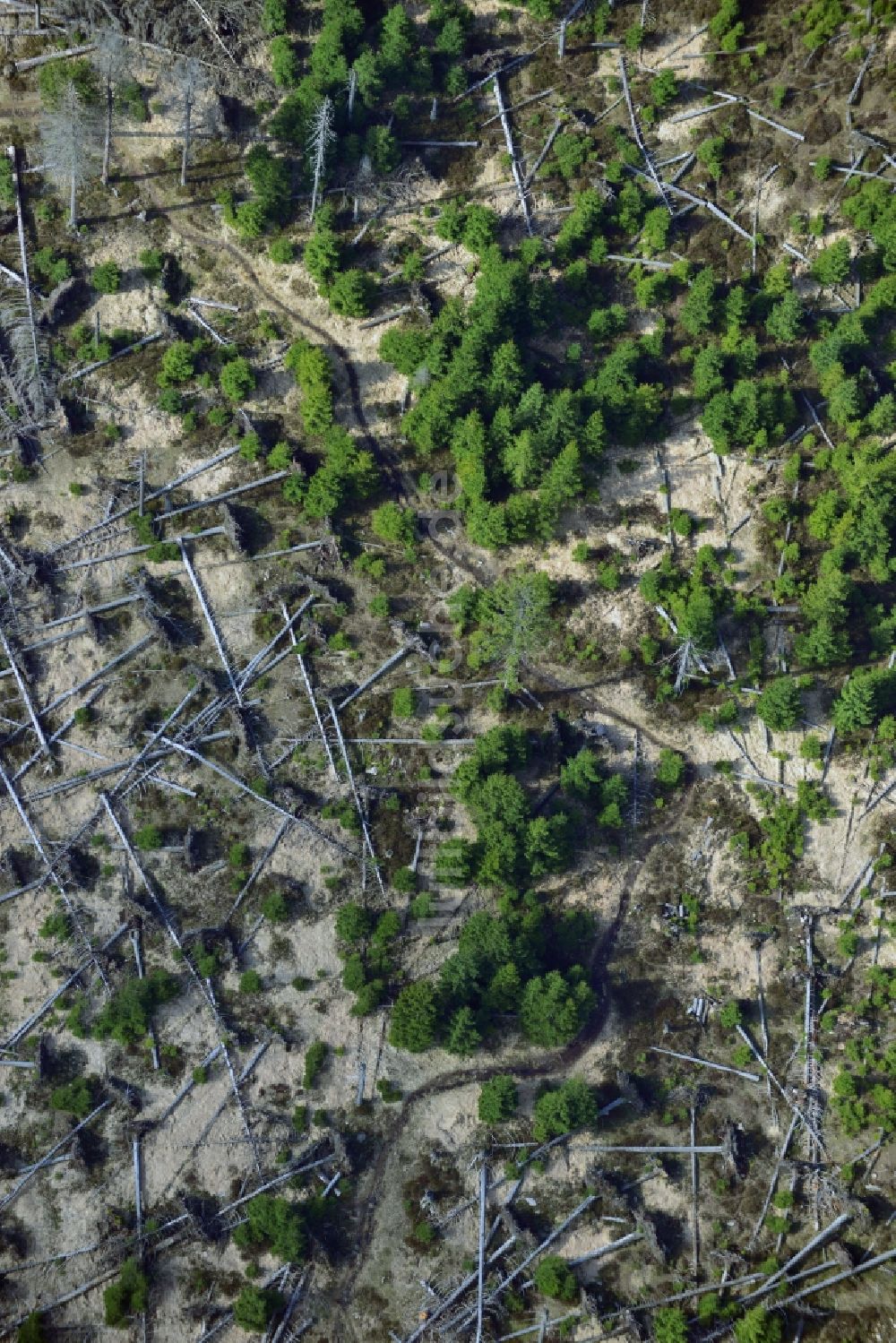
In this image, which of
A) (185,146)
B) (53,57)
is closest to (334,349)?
(185,146)

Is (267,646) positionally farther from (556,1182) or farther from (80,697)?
(556,1182)

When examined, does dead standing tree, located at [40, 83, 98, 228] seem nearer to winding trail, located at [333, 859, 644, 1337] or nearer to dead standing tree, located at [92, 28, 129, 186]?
dead standing tree, located at [92, 28, 129, 186]

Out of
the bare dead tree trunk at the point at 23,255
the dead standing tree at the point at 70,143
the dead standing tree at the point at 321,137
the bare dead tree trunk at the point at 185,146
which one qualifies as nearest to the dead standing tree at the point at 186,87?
the bare dead tree trunk at the point at 185,146

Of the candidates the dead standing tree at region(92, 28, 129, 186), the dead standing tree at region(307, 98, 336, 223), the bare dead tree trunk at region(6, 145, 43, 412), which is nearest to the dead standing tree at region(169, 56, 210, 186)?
the dead standing tree at region(92, 28, 129, 186)

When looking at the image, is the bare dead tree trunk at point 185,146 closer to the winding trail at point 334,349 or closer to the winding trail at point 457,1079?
the winding trail at point 334,349

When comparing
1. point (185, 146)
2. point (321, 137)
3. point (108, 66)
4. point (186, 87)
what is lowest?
point (321, 137)

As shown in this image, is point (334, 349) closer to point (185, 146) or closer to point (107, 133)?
point (185, 146)

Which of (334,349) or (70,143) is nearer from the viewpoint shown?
(70,143)

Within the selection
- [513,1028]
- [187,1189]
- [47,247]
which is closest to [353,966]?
[513,1028]

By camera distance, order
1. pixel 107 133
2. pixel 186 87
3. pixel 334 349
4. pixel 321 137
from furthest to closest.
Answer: pixel 107 133 → pixel 186 87 → pixel 334 349 → pixel 321 137
